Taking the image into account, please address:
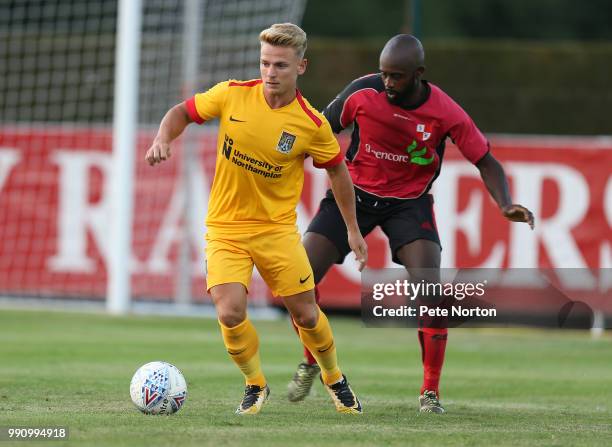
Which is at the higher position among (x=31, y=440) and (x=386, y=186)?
(x=386, y=186)

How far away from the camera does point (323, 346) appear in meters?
8.88

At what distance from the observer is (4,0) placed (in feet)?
66.6

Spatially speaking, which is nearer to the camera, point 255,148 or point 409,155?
point 255,148

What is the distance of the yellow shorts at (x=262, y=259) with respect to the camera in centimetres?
846

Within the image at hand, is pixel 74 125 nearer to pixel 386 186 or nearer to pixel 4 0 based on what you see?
pixel 4 0

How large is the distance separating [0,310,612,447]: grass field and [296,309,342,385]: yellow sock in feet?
0.84

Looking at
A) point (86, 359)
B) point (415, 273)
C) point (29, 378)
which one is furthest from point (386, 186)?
point (86, 359)

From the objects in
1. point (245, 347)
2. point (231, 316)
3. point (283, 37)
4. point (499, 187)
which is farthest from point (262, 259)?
point (499, 187)

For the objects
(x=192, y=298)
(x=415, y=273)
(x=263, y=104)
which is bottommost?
(x=192, y=298)

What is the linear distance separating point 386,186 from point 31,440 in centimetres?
359

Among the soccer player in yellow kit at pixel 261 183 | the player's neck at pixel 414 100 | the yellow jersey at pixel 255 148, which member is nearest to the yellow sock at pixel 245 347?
the soccer player in yellow kit at pixel 261 183

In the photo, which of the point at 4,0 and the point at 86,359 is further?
the point at 4,0

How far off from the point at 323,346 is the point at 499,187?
1.68 meters

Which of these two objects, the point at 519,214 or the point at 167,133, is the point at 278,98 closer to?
the point at 167,133
